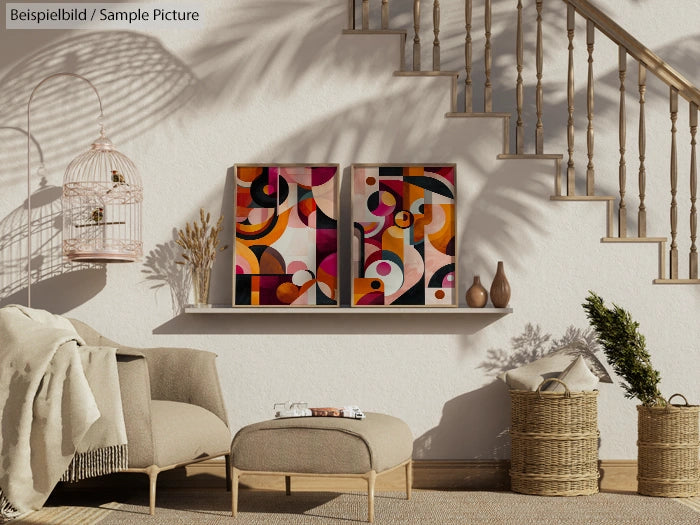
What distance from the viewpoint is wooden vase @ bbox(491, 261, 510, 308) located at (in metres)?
4.65

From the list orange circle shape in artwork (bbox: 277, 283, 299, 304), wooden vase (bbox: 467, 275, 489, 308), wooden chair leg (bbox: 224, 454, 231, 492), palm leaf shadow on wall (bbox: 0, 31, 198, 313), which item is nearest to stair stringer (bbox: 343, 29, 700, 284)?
wooden vase (bbox: 467, 275, 489, 308)

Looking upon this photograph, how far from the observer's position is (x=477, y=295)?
184 inches

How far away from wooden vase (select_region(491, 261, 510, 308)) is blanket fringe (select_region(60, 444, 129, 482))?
1.92 metres

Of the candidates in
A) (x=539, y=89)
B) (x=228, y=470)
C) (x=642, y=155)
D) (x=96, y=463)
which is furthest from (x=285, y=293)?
(x=642, y=155)

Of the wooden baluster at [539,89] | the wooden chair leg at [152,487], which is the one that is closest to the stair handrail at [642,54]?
the wooden baluster at [539,89]

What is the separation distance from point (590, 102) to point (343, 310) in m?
1.62

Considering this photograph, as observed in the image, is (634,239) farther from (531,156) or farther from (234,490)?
(234,490)

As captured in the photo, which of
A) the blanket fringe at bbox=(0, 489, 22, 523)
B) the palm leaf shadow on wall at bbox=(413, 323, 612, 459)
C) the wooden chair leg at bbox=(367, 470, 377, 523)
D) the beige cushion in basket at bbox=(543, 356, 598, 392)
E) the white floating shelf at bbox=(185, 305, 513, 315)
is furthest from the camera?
the palm leaf shadow on wall at bbox=(413, 323, 612, 459)

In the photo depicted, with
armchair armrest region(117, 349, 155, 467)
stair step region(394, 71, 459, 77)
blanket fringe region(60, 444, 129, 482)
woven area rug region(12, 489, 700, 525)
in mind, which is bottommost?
woven area rug region(12, 489, 700, 525)

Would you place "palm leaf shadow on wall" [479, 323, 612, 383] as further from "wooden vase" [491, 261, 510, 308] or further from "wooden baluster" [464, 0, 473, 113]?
"wooden baluster" [464, 0, 473, 113]

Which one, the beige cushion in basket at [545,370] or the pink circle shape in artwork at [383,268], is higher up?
the pink circle shape in artwork at [383,268]

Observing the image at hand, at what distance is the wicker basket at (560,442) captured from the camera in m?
4.34

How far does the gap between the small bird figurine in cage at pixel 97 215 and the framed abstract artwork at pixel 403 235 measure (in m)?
1.26

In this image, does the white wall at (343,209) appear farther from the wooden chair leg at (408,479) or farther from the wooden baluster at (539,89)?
the wooden chair leg at (408,479)
